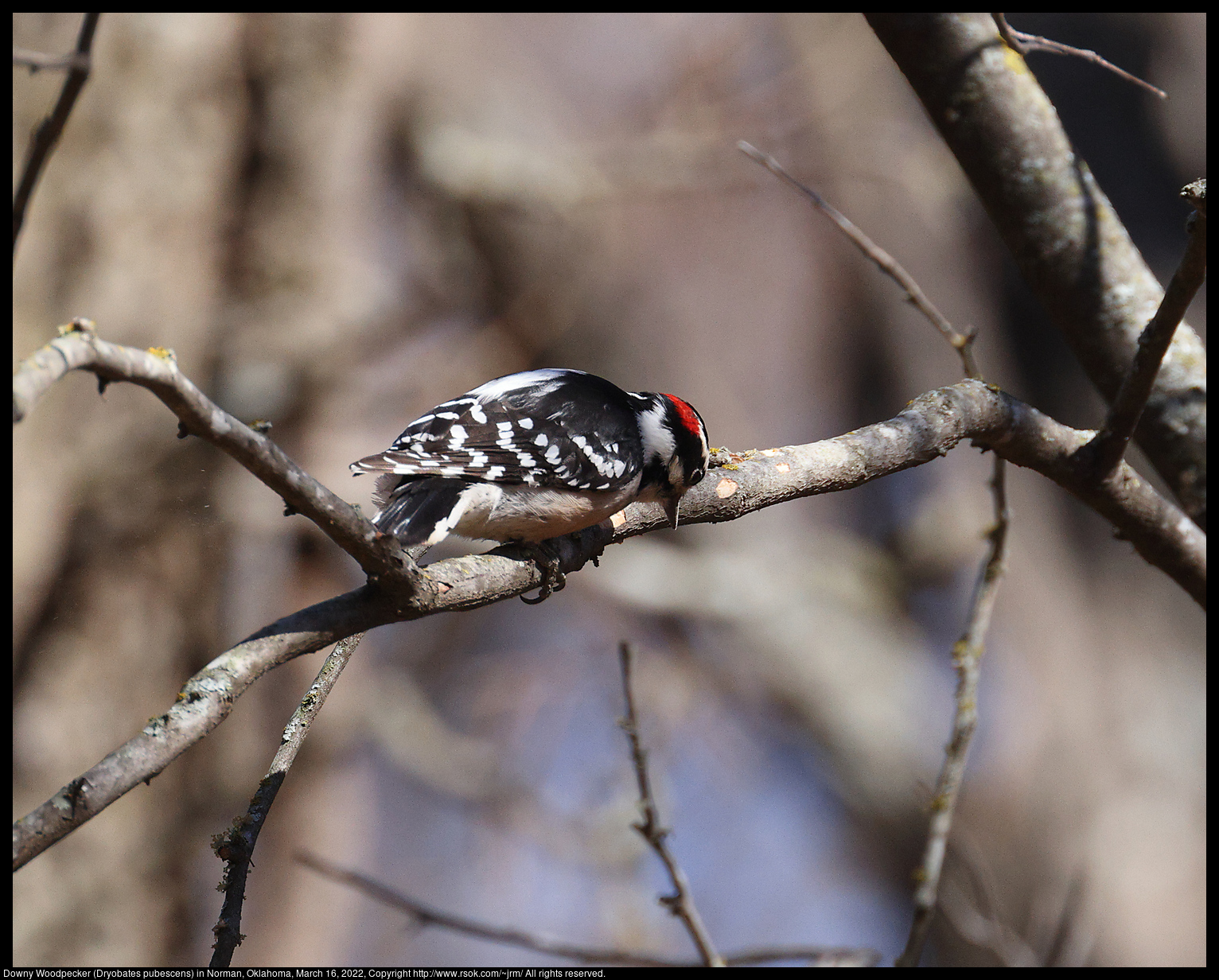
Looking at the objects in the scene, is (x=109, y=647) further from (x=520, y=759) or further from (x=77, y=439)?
(x=520, y=759)

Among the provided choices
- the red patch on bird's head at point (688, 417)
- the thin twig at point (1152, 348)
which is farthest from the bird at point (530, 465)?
the thin twig at point (1152, 348)

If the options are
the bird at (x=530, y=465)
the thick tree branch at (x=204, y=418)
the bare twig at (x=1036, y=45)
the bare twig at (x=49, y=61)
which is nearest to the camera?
the thick tree branch at (x=204, y=418)

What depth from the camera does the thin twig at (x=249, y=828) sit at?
141 centimetres

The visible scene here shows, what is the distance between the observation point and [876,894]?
8.54 m

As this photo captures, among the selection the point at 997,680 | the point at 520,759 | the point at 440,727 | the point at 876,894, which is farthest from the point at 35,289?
the point at 876,894


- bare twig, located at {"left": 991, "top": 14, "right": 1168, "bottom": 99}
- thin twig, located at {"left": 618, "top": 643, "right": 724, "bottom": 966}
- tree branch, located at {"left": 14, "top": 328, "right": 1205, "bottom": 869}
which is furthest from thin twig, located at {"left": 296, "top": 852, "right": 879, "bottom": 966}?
bare twig, located at {"left": 991, "top": 14, "right": 1168, "bottom": 99}

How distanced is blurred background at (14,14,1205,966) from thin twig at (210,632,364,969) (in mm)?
4230

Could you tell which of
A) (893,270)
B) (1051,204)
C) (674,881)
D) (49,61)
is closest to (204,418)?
(49,61)

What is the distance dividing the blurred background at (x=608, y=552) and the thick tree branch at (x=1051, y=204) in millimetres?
3162

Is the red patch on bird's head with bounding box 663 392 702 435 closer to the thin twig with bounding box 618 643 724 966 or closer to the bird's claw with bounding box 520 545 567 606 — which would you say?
the bird's claw with bounding box 520 545 567 606

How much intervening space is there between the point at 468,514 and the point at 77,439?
15.8ft

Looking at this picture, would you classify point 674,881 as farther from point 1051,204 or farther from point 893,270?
point 1051,204

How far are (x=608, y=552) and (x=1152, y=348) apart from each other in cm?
651

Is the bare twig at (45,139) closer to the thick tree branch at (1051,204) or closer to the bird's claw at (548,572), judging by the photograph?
the bird's claw at (548,572)
